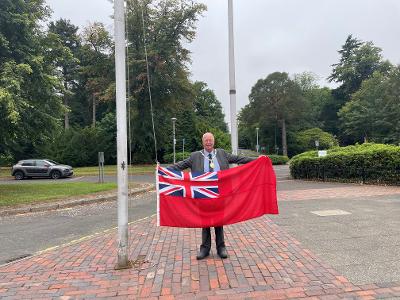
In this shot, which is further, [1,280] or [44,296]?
[1,280]

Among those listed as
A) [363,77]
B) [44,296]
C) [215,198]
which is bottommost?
[44,296]

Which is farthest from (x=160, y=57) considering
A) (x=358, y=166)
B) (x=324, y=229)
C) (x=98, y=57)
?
(x=324, y=229)

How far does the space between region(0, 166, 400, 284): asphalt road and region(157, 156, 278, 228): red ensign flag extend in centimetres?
126

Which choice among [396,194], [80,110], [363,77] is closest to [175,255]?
[396,194]

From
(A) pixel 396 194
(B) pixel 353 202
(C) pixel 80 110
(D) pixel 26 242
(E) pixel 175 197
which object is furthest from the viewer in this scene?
(C) pixel 80 110

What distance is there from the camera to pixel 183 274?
17.5ft

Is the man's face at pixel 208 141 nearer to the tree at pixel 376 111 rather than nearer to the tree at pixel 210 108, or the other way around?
the tree at pixel 376 111

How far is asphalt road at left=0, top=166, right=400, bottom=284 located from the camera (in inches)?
223

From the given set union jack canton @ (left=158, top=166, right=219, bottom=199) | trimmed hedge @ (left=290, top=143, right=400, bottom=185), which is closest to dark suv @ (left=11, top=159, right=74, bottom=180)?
trimmed hedge @ (left=290, top=143, right=400, bottom=185)

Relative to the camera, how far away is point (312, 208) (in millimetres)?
10867

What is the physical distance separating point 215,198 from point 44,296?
2.59m

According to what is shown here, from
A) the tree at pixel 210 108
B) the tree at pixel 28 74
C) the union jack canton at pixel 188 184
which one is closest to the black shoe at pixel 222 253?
the union jack canton at pixel 188 184

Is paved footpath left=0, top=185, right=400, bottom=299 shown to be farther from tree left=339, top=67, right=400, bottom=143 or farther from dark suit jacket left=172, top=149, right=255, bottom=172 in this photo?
tree left=339, top=67, right=400, bottom=143

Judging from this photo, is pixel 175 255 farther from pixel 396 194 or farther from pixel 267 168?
pixel 396 194
